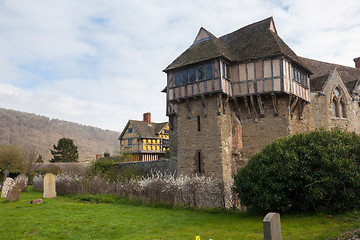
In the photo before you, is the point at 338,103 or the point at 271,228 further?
the point at 338,103

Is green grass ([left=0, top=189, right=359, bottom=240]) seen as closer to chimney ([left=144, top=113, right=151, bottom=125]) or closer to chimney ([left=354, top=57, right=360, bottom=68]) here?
chimney ([left=354, top=57, right=360, bottom=68])

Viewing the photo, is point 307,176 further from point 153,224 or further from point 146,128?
point 146,128

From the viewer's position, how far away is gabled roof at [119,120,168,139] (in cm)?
4230

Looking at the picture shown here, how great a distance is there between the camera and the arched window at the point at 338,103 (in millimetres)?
22875

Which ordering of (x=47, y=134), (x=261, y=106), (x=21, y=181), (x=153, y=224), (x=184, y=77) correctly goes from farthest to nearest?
(x=47, y=134) < (x=21, y=181) < (x=184, y=77) < (x=261, y=106) < (x=153, y=224)

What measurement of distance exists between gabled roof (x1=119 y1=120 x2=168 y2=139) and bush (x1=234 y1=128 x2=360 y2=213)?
33.0m

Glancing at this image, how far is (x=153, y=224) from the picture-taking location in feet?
32.0

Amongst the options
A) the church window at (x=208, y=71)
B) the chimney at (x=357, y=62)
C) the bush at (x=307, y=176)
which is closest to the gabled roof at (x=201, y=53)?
the church window at (x=208, y=71)

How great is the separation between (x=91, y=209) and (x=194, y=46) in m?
13.9

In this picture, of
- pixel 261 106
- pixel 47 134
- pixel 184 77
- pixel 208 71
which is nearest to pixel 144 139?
pixel 184 77

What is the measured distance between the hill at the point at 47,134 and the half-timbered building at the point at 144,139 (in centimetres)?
3564

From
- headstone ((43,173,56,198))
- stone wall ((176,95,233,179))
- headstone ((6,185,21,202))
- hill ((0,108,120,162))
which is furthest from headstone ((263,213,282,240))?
hill ((0,108,120,162))

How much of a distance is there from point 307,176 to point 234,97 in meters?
10.8

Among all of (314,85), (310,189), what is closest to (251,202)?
(310,189)
